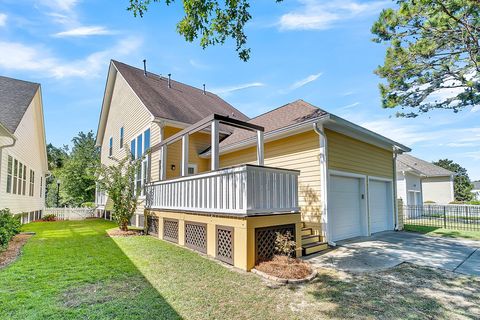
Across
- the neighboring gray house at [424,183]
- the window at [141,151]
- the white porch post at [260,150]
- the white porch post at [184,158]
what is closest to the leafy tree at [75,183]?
the window at [141,151]

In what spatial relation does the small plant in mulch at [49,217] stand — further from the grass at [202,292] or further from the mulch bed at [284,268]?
the mulch bed at [284,268]

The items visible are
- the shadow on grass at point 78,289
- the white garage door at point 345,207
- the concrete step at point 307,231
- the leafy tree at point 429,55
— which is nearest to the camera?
the shadow on grass at point 78,289

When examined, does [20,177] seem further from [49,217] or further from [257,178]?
[257,178]

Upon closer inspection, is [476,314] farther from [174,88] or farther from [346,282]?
[174,88]

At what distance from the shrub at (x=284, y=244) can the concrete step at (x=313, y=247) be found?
29.5 inches

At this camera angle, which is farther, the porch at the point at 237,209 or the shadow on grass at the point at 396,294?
the porch at the point at 237,209

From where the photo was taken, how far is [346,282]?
4.70 meters

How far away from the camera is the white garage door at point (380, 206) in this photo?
10000 mm

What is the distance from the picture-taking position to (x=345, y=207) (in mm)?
8664

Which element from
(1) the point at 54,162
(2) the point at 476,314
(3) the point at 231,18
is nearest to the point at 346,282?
(2) the point at 476,314

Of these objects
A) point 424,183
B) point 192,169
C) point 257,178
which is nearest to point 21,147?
point 192,169

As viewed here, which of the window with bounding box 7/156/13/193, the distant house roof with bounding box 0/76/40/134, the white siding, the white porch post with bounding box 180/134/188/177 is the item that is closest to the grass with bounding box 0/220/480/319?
the white porch post with bounding box 180/134/188/177

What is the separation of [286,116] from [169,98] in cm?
744

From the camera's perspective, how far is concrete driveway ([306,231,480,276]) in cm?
577
